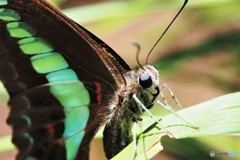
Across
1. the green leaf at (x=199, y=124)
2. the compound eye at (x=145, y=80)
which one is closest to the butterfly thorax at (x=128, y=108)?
the compound eye at (x=145, y=80)

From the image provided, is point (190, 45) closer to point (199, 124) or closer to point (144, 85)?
point (144, 85)

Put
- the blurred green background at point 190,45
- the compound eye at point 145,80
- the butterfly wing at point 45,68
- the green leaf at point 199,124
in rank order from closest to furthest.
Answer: the green leaf at point 199,124, the butterfly wing at point 45,68, the compound eye at point 145,80, the blurred green background at point 190,45

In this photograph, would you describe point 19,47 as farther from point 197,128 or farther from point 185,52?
point 185,52

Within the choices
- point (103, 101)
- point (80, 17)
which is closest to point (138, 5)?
point (80, 17)

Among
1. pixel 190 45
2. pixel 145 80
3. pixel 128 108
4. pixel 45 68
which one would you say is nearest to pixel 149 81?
pixel 145 80

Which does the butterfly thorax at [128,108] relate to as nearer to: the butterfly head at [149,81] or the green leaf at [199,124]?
the butterfly head at [149,81]

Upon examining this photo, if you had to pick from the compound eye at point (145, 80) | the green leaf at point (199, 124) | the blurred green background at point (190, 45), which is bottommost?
the blurred green background at point (190, 45)

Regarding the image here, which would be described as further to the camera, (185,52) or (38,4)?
(185,52)
